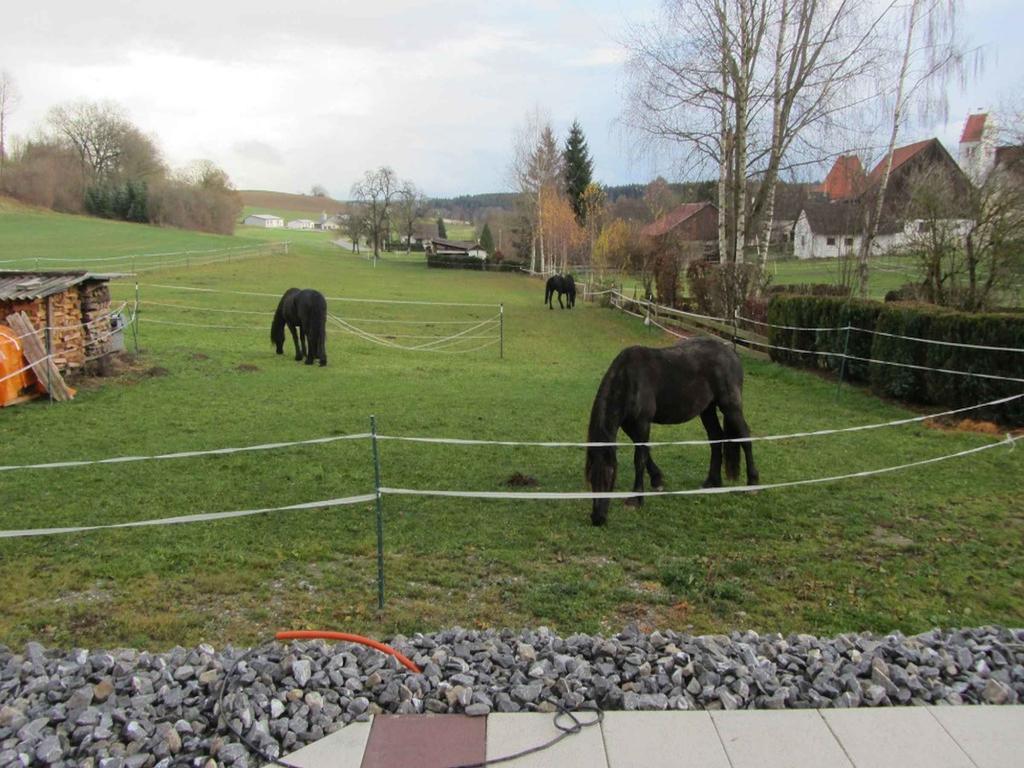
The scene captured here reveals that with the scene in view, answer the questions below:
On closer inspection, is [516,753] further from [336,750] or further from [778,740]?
[778,740]

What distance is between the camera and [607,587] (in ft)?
16.2

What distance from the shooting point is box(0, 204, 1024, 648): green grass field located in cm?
457

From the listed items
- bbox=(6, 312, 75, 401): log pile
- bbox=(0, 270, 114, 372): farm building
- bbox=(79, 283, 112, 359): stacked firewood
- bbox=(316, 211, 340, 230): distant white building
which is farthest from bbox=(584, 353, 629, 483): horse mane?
bbox=(316, 211, 340, 230): distant white building

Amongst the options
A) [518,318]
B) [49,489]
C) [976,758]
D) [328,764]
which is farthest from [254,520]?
[518,318]

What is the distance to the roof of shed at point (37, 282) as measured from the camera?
10641 millimetres

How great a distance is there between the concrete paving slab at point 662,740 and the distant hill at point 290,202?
150 m

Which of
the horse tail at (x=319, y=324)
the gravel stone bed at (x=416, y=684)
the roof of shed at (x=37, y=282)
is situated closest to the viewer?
the gravel stone bed at (x=416, y=684)

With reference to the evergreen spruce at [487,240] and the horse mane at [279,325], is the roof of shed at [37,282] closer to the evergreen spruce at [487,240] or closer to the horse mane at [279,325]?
the horse mane at [279,325]

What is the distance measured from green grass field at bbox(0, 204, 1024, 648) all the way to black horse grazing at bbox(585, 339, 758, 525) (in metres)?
0.41

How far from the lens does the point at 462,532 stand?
5973mm

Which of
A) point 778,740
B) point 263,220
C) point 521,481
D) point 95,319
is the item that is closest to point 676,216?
point 95,319

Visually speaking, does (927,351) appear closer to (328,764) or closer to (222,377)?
(328,764)

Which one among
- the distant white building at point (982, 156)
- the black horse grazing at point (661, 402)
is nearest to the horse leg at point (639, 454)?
the black horse grazing at point (661, 402)

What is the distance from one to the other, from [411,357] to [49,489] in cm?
1061
